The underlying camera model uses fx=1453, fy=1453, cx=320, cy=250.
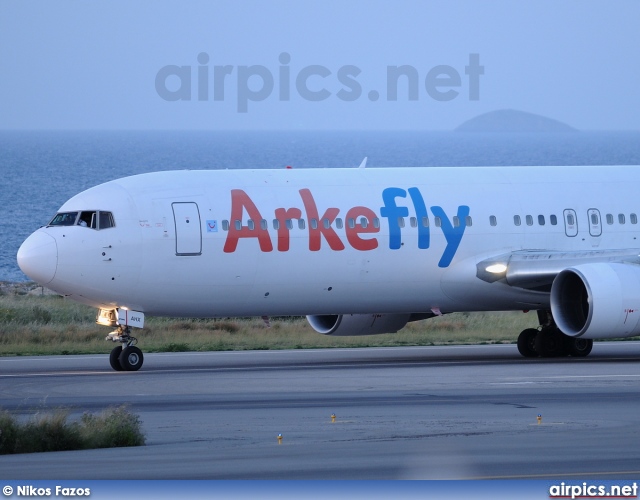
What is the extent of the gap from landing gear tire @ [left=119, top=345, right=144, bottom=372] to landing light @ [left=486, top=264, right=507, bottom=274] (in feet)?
24.3

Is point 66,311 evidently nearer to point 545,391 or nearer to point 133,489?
point 545,391

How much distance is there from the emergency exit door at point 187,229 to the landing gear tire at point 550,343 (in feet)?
26.3

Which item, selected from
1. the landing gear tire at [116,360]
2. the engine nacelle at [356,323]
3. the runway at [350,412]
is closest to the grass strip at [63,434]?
the runway at [350,412]

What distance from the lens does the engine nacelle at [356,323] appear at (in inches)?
1246

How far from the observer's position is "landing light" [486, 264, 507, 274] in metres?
29.9

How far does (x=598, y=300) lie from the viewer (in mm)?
27859

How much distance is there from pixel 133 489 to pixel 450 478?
2.94 m

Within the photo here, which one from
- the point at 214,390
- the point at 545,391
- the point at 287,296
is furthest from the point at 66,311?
the point at 545,391

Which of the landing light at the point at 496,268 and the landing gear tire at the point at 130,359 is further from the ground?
the landing light at the point at 496,268

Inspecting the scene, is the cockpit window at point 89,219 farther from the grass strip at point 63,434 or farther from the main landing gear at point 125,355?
the grass strip at point 63,434

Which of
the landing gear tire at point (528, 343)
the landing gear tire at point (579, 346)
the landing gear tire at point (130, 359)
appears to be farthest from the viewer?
the landing gear tire at point (528, 343)

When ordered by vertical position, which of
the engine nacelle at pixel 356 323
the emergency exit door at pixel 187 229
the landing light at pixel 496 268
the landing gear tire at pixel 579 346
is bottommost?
the landing gear tire at pixel 579 346

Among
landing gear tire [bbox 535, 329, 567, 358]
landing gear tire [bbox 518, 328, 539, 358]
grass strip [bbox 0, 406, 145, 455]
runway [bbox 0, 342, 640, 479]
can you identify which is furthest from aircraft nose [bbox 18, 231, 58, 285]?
landing gear tire [bbox 535, 329, 567, 358]

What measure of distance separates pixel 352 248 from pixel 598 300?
4917mm
